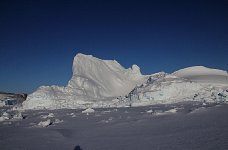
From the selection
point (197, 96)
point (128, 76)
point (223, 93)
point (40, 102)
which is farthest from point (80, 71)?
point (223, 93)

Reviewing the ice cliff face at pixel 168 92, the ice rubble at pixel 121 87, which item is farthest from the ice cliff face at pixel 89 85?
the ice cliff face at pixel 168 92

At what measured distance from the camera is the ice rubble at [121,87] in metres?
69.9

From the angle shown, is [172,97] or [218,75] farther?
[218,75]

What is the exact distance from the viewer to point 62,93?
352ft

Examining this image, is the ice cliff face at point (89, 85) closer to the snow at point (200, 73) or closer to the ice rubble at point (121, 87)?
the ice rubble at point (121, 87)

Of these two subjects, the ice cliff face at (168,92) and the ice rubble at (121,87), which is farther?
the ice rubble at (121,87)

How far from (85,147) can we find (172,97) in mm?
54882

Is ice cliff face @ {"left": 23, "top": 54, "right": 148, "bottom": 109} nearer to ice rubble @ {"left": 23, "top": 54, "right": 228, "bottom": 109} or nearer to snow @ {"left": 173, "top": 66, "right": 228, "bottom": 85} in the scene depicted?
ice rubble @ {"left": 23, "top": 54, "right": 228, "bottom": 109}

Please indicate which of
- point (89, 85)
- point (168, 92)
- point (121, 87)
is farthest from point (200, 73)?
point (121, 87)

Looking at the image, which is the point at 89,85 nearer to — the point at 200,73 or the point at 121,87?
the point at 121,87

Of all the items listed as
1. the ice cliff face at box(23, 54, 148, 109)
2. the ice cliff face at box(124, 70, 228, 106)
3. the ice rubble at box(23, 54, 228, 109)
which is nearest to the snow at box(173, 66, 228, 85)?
the ice rubble at box(23, 54, 228, 109)

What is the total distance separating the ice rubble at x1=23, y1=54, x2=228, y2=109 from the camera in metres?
69.9

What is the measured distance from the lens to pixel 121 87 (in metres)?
141

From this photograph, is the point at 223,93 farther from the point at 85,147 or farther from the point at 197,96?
the point at 85,147
